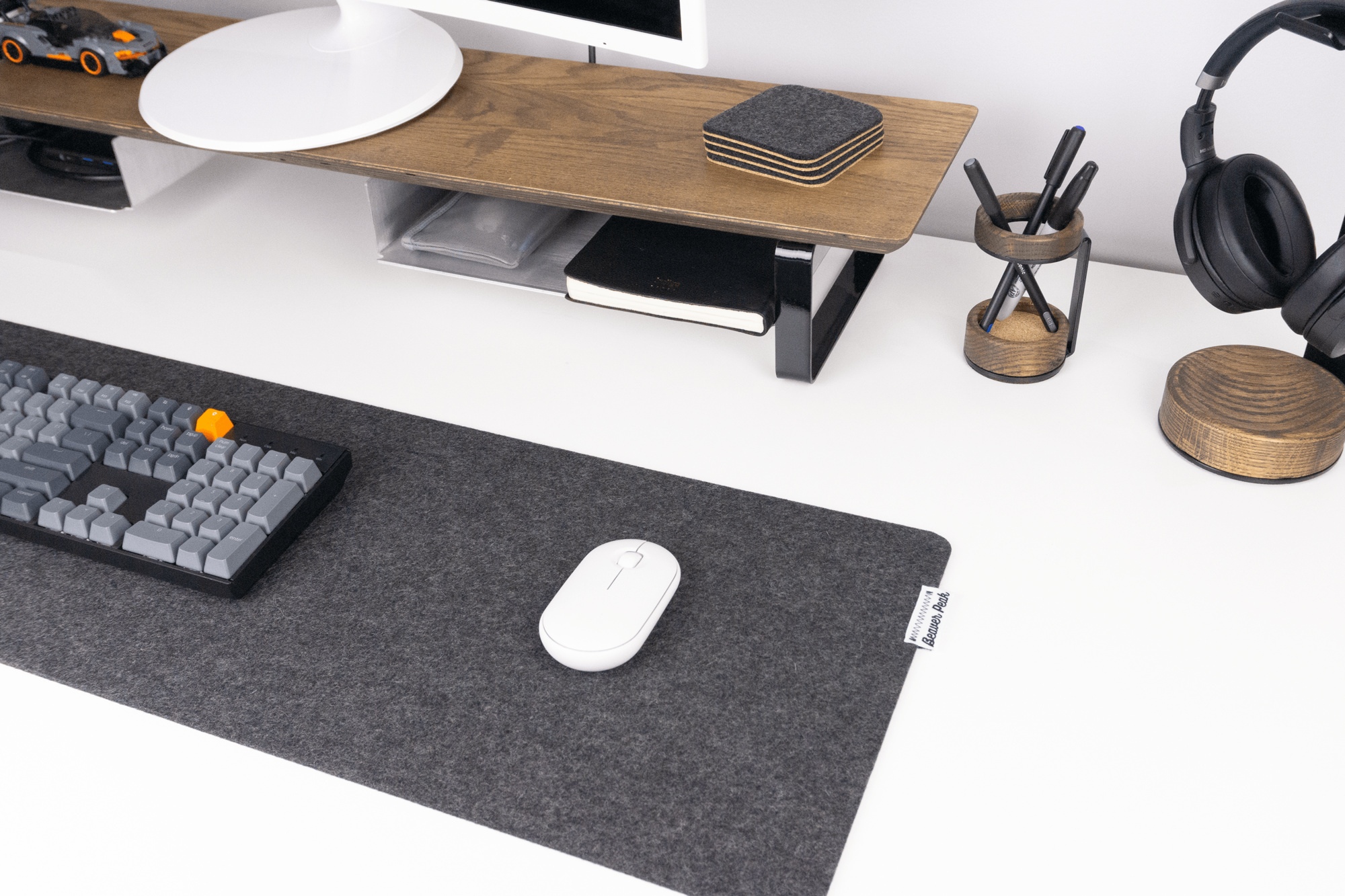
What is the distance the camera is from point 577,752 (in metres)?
0.56

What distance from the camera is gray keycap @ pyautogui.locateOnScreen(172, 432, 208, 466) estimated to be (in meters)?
0.71

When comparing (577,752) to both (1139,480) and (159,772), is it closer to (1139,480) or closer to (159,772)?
(159,772)

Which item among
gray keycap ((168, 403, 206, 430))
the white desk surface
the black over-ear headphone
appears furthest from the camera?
gray keycap ((168, 403, 206, 430))

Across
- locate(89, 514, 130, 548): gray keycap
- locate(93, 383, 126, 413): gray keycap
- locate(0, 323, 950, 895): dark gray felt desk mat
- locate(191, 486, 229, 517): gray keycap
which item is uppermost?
locate(93, 383, 126, 413): gray keycap

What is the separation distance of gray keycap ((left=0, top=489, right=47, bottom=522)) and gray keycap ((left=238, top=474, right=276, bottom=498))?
127 millimetres

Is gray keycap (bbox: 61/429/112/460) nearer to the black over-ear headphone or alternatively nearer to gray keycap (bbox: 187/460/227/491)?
gray keycap (bbox: 187/460/227/491)

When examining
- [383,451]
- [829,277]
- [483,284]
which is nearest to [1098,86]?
[829,277]

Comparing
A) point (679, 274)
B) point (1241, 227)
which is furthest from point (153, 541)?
point (1241, 227)

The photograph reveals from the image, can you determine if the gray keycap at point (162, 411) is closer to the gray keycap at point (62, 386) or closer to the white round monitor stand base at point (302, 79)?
the gray keycap at point (62, 386)

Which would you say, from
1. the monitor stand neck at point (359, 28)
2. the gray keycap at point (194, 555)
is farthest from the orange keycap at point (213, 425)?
the monitor stand neck at point (359, 28)

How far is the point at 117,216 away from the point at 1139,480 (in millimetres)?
933

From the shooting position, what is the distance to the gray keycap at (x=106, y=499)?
2.24 feet

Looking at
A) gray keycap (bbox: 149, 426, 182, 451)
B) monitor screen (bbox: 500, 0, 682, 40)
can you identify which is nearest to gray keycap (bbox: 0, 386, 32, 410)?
gray keycap (bbox: 149, 426, 182, 451)

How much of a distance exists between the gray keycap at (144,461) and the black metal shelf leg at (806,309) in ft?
1.43
